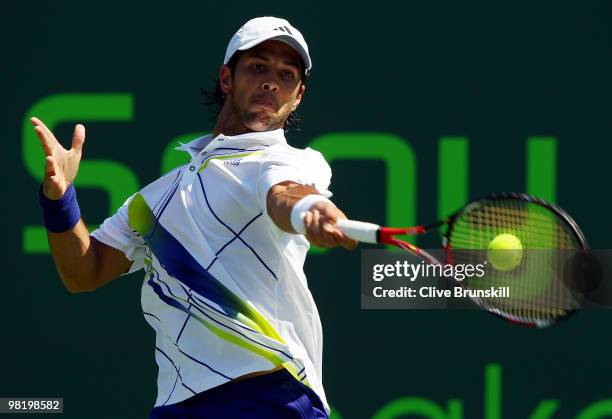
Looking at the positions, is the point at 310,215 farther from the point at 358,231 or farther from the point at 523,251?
the point at 523,251

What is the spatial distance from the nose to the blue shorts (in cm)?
79

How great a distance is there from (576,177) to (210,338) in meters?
2.27

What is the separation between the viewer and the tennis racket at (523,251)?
10.3 feet

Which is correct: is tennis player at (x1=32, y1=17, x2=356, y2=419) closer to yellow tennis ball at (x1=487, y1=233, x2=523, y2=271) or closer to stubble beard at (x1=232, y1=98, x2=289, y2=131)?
stubble beard at (x1=232, y1=98, x2=289, y2=131)

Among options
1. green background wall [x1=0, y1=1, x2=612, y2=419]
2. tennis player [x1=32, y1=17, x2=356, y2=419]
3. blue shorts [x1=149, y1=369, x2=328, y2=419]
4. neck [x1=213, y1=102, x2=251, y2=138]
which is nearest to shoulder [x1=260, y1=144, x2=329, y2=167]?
tennis player [x1=32, y1=17, x2=356, y2=419]

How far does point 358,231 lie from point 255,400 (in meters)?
0.66

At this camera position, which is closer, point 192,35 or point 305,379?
point 305,379

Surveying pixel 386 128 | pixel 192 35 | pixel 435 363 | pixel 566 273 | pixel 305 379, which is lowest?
Answer: pixel 435 363

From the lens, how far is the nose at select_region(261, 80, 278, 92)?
3602 mm

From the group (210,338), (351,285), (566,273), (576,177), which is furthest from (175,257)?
(576,177)

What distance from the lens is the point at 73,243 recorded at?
3.62 m

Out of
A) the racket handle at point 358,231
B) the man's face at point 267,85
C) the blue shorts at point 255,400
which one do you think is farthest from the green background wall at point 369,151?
the racket handle at point 358,231

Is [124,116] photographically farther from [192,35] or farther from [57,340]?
[57,340]

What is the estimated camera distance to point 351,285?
5.08m
